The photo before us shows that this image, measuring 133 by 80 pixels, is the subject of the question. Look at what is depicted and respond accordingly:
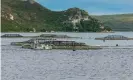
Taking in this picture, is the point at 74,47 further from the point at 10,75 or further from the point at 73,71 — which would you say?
the point at 10,75

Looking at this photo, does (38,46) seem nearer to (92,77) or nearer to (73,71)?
(73,71)

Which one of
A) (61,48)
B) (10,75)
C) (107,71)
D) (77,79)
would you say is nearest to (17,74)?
(10,75)

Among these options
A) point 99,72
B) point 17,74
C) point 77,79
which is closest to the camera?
point 77,79

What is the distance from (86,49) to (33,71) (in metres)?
72.3

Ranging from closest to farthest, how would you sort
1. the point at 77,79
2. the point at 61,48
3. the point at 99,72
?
the point at 77,79
the point at 99,72
the point at 61,48

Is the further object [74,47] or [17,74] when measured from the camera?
[74,47]

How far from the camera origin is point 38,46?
153 meters

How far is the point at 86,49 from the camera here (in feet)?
483

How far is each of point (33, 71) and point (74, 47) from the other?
7331 centimetres

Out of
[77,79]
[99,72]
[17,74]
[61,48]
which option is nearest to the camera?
[77,79]

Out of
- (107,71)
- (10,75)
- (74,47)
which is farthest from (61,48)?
(10,75)

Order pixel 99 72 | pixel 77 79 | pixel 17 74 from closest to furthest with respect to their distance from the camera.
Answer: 1. pixel 77 79
2. pixel 17 74
3. pixel 99 72

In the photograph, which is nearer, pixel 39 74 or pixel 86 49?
pixel 39 74

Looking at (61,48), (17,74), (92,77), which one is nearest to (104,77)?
(92,77)
